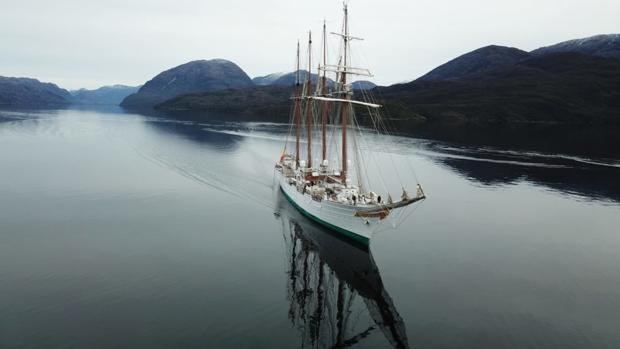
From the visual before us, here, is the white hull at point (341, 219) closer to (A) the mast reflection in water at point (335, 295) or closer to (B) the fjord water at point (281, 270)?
(A) the mast reflection in water at point (335, 295)

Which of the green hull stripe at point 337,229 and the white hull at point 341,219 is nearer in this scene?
the white hull at point 341,219

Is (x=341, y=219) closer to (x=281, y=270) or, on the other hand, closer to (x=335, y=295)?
(x=281, y=270)

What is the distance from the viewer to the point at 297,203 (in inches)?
2500

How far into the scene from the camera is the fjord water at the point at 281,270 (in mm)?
30984

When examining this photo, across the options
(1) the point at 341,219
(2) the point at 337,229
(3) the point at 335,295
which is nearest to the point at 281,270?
(3) the point at 335,295

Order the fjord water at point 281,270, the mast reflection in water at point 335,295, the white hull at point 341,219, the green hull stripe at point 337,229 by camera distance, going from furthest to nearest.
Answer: the green hull stripe at point 337,229, the white hull at point 341,219, the mast reflection in water at point 335,295, the fjord water at point 281,270

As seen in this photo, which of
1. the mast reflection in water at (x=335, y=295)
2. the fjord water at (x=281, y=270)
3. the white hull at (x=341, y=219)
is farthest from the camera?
the white hull at (x=341, y=219)

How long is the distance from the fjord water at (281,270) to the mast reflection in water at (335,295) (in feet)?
0.60

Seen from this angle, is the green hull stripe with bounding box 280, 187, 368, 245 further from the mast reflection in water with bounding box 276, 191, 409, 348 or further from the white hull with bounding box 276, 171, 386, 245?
the mast reflection in water with bounding box 276, 191, 409, 348

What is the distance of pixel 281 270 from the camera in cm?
4222

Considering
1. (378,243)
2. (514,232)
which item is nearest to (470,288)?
(378,243)

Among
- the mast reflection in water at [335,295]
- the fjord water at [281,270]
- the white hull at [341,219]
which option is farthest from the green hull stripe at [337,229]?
the fjord water at [281,270]

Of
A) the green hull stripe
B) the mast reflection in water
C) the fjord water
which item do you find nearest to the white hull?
the green hull stripe

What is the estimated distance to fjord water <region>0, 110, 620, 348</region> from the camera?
31.0 meters
